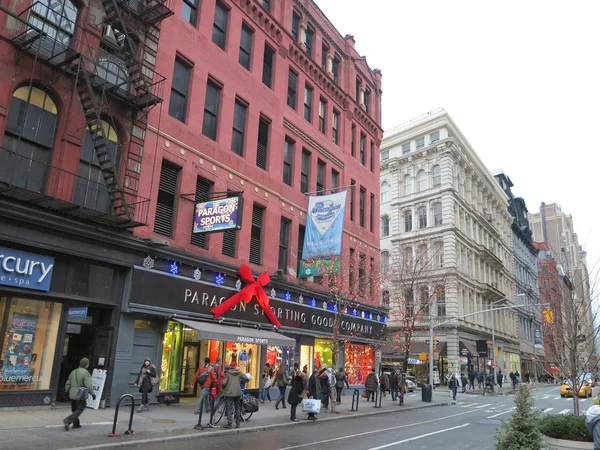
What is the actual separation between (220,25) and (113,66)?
23.1 feet

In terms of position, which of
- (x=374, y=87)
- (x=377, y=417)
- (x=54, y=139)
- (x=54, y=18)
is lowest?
(x=377, y=417)

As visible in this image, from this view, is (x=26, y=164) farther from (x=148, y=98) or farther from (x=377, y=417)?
(x=377, y=417)

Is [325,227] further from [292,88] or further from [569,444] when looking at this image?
[569,444]

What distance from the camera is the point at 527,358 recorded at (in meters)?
75.6

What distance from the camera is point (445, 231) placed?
4972cm

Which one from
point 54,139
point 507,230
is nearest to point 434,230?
point 507,230

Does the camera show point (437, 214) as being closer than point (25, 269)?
No

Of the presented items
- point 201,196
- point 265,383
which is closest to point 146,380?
point 265,383

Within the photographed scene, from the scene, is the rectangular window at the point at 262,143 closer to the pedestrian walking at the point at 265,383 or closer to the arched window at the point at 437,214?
the pedestrian walking at the point at 265,383

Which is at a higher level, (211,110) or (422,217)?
(422,217)

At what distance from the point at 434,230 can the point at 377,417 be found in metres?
34.1

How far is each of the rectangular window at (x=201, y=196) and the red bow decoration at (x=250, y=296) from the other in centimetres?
204

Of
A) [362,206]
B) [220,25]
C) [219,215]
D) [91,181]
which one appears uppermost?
[220,25]

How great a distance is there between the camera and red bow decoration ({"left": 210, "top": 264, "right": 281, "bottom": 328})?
18.6m
